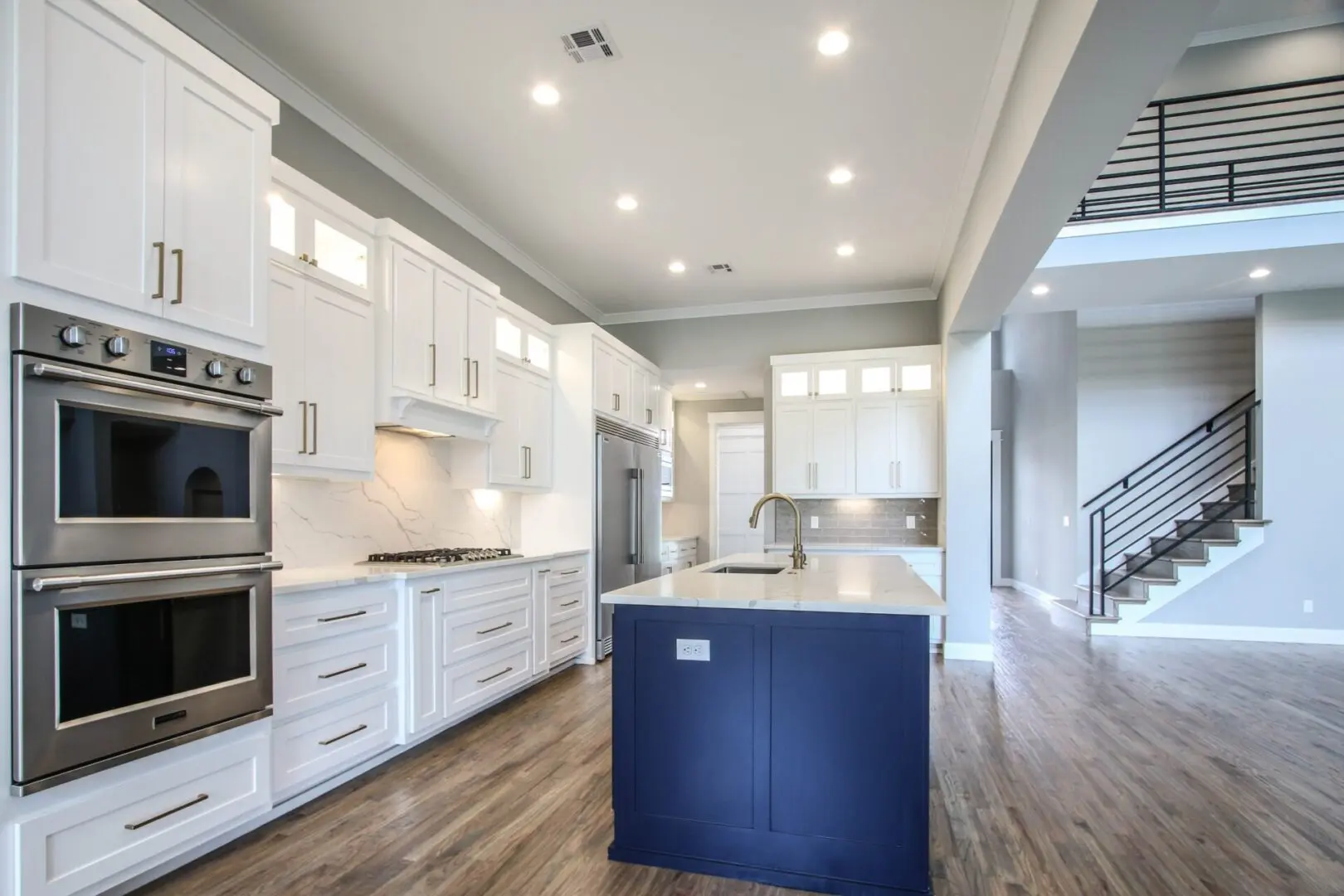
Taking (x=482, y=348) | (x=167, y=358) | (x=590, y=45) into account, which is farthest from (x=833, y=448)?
(x=167, y=358)

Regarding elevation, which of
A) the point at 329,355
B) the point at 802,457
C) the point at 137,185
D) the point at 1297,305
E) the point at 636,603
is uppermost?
the point at 1297,305

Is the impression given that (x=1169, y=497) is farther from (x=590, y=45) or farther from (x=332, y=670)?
(x=332, y=670)

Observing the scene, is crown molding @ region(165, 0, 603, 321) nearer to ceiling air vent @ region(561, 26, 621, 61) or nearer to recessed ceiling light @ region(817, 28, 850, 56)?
ceiling air vent @ region(561, 26, 621, 61)

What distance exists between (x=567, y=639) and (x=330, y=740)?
7.15 ft

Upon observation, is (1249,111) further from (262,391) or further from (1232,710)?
(262,391)

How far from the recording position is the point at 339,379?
3113 millimetres

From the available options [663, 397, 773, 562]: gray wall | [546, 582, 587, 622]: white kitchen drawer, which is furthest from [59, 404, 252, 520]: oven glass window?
[663, 397, 773, 562]: gray wall

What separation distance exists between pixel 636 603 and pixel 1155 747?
2.94 meters

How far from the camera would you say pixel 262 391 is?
2455 millimetres

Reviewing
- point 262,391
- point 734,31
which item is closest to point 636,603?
point 262,391

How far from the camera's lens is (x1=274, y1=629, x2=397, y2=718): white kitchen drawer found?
103 inches

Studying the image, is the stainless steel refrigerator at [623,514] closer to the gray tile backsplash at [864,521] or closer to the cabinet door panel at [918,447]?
the gray tile backsplash at [864,521]

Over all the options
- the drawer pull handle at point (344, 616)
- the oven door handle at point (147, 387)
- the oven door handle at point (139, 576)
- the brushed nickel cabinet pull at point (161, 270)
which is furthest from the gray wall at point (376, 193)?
the drawer pull handle at point (344, 616)

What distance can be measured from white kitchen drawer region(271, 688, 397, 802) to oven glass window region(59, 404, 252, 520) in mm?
905
